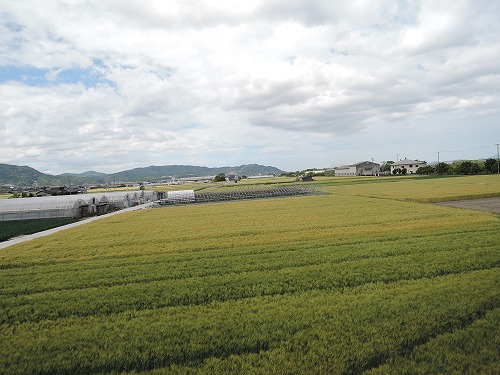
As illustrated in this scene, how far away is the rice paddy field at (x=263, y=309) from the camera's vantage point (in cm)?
580

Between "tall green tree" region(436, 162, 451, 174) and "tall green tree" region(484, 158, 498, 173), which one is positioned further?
"tall green tree" region(436, 162, 451, 174)

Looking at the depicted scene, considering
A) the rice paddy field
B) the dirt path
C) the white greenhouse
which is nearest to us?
the rice paddy field

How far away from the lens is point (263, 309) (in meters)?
7.70

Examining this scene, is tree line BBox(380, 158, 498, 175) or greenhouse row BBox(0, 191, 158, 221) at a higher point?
tree line BBox(380, 158, 498, 175)

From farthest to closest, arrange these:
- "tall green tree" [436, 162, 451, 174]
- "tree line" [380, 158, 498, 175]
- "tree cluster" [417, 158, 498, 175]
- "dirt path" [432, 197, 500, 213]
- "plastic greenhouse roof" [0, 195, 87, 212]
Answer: "tall green tree" [436, 162, 451, 174] < "tree line" [380, 158, 498, 175] < "tree cluster" [417, 158, 498, 175] < "plastic greenhouse roof" [0, 195, 87, 212] < "dirt path" [432, 197, 500, 213]

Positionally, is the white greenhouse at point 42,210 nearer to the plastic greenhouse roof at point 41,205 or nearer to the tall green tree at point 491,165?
the plastic greenhouse roof at point 41,205

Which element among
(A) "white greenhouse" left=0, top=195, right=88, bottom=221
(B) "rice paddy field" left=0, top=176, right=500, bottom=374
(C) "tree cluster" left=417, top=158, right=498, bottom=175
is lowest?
(B) "rice paddy field" left=0, top=176, right=500, bottom=374

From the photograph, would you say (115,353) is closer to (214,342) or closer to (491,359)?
(214,342)

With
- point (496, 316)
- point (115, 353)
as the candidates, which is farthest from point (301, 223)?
point (115, 353)

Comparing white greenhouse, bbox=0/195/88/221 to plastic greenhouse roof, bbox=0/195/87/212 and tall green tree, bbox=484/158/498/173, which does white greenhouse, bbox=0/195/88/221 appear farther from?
tall green tree, bbox=484/158/498/173

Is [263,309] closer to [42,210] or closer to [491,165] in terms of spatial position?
[42,210]

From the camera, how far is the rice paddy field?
5801mm

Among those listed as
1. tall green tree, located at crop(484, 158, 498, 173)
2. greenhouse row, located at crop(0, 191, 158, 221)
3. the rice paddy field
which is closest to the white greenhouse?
greenhouse row, located at crop(0, 191, 158, 221)

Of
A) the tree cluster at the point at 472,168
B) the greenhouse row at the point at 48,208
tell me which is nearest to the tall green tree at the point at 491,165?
the tree cluster at the point at 472,168
